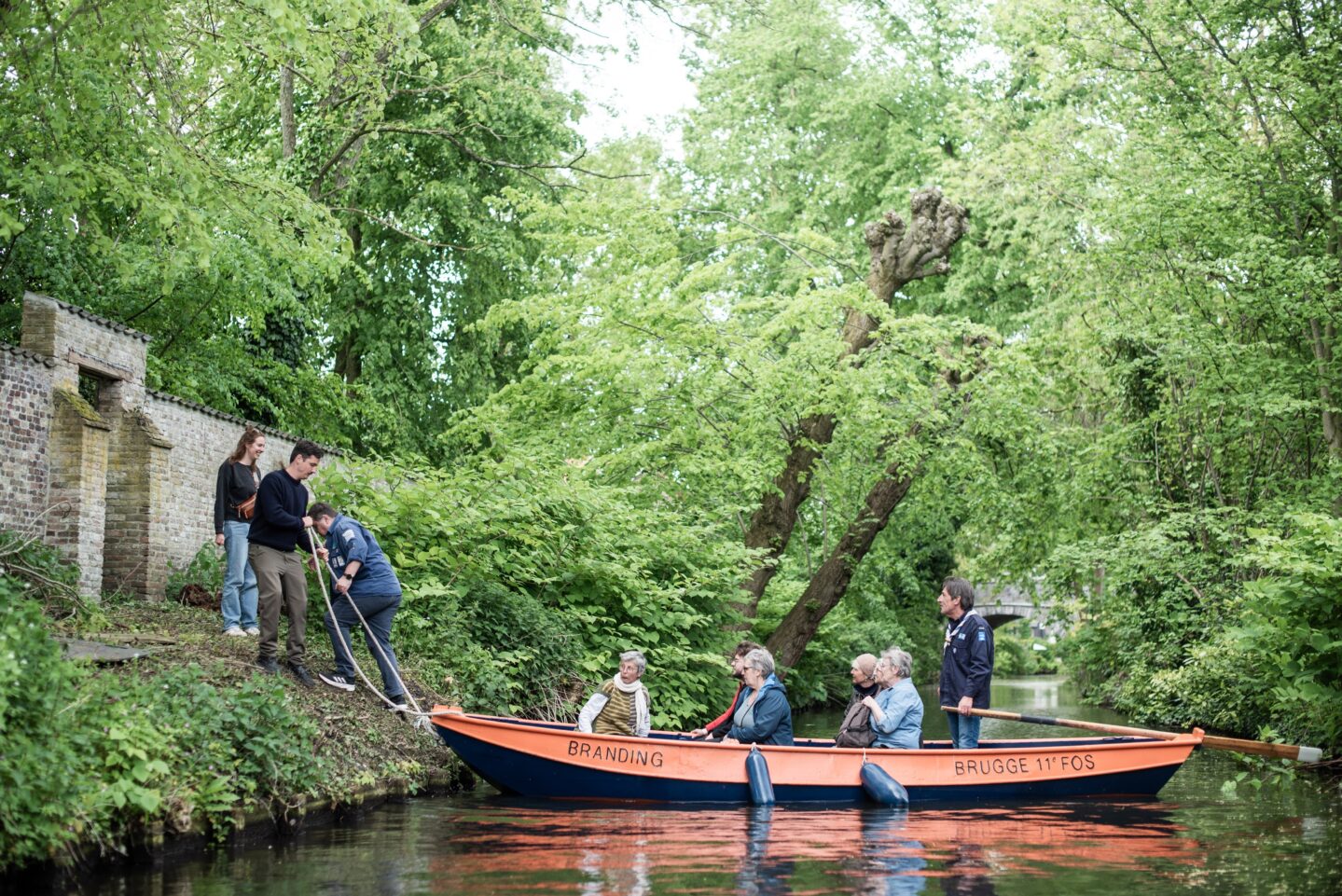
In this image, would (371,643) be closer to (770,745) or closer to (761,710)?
(761,710)

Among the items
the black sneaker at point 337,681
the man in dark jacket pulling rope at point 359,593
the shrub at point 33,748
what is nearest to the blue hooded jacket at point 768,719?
the man in dark jacket pulling rope at point 359,593

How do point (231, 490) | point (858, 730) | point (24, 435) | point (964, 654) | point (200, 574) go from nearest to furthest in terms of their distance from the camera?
point (964, 654)
point (858, 730)
point (24, 435)
point (231, 490)
point (200, 574)

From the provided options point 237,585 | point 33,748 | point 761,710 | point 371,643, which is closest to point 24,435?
point 237,585

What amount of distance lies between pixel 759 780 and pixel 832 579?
10.8m

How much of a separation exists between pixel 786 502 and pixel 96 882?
14.9 meters

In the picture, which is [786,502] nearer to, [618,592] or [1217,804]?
[618,592]

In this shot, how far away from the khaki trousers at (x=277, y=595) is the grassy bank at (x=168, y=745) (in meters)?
0.27

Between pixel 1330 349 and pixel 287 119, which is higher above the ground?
pixel 287 119

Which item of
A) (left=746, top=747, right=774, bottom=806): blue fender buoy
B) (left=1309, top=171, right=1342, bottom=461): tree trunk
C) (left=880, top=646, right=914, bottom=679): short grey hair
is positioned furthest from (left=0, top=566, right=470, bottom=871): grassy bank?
(left=1309, top=171, right=1342, bottom=461): tree trunk

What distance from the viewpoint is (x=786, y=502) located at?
70.2 feet

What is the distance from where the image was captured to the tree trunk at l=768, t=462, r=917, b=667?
22.2m

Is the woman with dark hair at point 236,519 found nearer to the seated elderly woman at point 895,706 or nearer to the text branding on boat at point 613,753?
the text branding on boat at point 613,753

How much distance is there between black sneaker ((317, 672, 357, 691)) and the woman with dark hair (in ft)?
4.01

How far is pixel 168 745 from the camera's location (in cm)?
854
